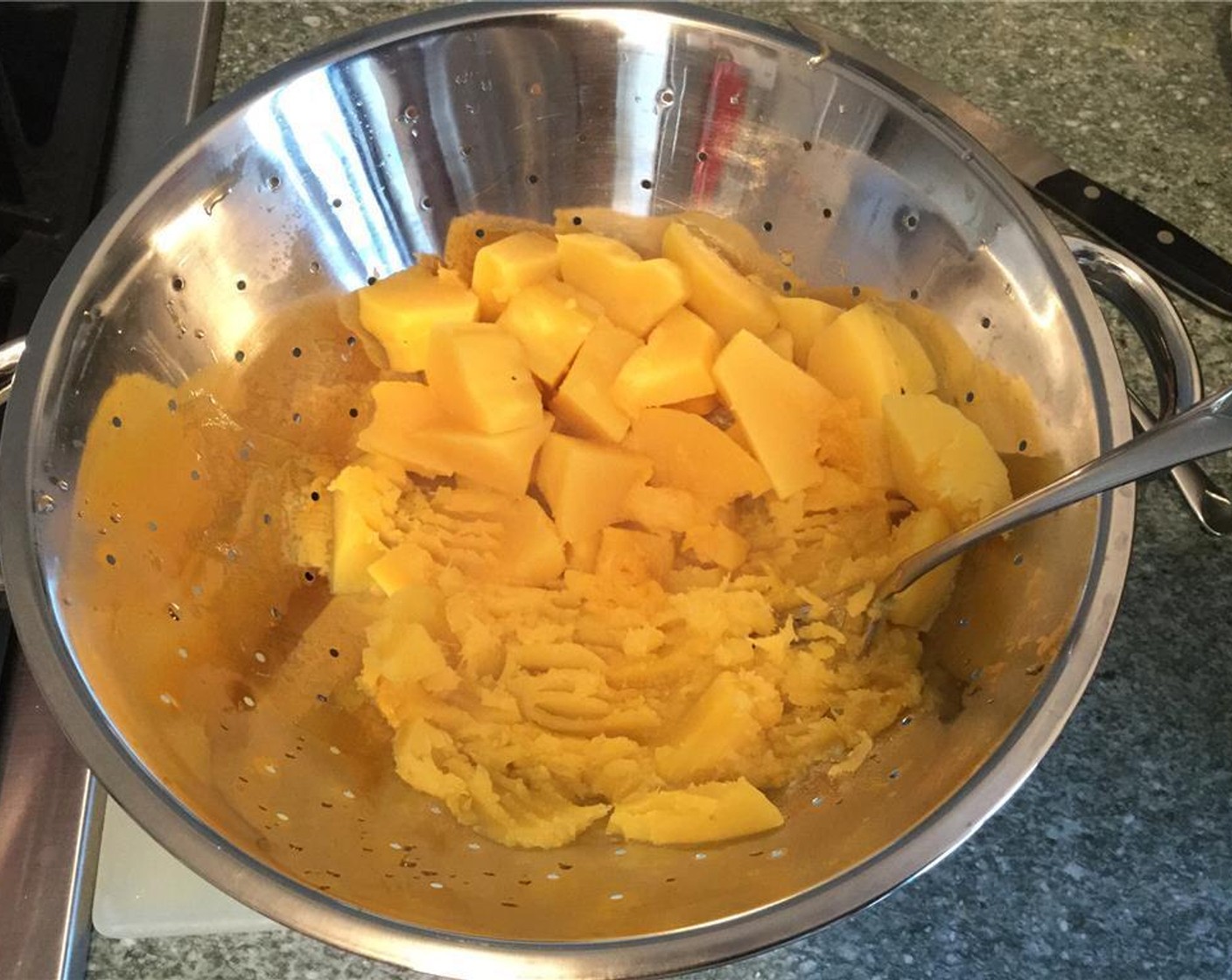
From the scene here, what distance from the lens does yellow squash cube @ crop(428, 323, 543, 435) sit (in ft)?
2.53

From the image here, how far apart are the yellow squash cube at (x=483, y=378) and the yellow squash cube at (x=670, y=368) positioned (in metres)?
0.07

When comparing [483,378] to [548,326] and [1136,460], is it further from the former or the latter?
[1136,460]

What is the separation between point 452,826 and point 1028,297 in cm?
50

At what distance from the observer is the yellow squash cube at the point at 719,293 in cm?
80

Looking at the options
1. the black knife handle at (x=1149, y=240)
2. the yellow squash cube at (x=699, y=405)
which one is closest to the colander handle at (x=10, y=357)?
the yellow squash cube at (x=699, y=405)

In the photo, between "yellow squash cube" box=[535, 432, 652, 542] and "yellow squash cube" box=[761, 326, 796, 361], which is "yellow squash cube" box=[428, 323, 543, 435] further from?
"yellow squash cube" box=[761, 326, 796, 361]

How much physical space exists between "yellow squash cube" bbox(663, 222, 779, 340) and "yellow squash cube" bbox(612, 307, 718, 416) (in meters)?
0.02

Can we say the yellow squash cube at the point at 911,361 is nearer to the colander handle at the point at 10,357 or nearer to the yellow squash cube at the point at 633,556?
the yellow squash cube at the point at 633,556

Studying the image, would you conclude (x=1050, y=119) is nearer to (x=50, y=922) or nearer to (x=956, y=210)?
(x=956, y=210)

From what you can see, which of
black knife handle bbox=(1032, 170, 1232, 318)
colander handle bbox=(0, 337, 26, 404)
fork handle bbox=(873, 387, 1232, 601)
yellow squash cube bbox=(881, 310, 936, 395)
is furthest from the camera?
black knife handle bbox=(1032, 170, 1232, 318)

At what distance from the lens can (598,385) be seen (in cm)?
80

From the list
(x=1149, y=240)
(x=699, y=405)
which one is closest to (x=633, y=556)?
(x=699, y=405)

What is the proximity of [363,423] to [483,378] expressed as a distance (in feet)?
0.38

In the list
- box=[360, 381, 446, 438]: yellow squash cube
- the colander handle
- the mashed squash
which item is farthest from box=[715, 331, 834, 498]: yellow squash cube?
the colander handle
